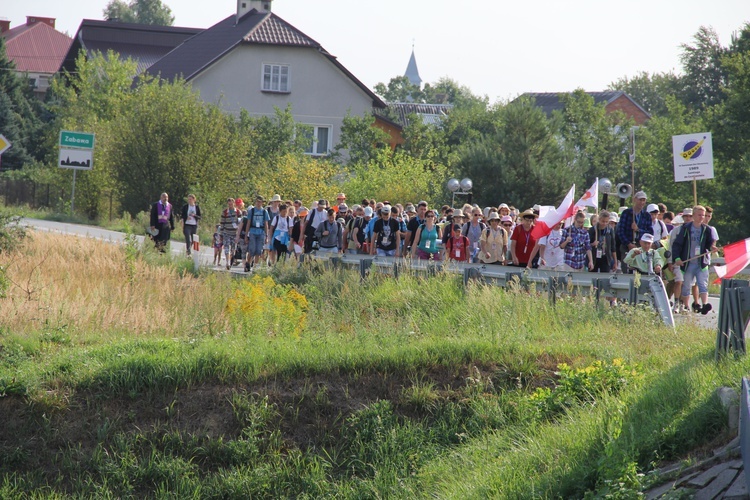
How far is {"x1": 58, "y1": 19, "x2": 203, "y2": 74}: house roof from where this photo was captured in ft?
250

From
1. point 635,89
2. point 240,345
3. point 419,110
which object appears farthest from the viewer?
point 635,89

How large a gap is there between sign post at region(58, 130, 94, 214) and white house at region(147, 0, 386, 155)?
14.2m

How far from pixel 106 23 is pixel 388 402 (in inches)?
2885

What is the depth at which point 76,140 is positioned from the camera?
39031 mm

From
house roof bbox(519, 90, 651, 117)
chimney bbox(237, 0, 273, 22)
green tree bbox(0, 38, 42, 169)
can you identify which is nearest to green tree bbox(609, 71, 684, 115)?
house roof bbox(519, 90, 651, 117)

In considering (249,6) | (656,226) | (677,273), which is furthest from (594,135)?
(677,273)

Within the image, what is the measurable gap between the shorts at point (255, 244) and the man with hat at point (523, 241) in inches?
297

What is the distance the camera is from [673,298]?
1669 cm

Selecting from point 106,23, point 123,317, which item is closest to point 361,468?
point 123,317

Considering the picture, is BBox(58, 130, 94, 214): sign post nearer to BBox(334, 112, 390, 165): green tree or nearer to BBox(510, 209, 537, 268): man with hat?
BBox(334, 112, 390, 165): green tree

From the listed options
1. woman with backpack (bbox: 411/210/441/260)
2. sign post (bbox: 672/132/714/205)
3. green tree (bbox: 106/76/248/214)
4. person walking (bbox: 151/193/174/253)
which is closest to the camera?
sign post (bbox: 672/132/714/205)

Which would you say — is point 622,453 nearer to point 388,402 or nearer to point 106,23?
Answer: point 388,402

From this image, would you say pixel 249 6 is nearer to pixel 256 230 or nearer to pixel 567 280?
pixel 256 230

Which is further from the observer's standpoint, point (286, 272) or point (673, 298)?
point (286, 272)
